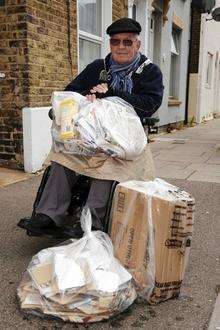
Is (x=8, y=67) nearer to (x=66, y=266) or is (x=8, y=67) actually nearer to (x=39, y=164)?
(x=39, y=164)

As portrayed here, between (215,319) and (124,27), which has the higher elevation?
(124,27)

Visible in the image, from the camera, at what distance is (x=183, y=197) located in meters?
2.64

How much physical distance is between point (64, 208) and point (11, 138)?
299 centimetres

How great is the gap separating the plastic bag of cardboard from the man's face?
1.39 ft

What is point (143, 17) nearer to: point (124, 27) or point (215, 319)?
point (124, 27)

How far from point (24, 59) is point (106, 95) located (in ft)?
8.74

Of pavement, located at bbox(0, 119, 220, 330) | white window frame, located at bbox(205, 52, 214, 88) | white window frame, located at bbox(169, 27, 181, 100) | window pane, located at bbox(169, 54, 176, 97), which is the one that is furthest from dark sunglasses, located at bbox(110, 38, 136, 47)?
white window frame, located at bbox(205, 52, 214, 88)

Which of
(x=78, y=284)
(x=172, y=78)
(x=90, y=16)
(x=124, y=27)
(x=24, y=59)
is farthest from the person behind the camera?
(x=172, y=78)

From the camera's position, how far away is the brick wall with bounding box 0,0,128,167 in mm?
5547

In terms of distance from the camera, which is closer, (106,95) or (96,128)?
(96,128)

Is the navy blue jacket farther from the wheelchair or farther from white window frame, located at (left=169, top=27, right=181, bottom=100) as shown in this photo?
white window frame, located at (left=169, top=27, right=181, bottom=100)

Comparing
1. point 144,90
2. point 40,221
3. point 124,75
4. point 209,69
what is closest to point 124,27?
point 124,75

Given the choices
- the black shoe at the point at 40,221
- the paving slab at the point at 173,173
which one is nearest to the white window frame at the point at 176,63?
the paving slab at the point at 173,173

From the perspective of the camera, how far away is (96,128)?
2.85m
